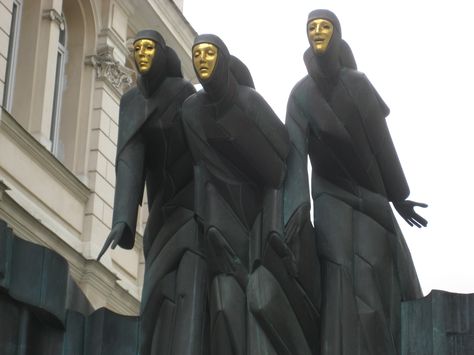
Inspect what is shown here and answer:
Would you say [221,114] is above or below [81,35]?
below

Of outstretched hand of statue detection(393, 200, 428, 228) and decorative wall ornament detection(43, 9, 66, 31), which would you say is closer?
outstretched hand of statue detection(393, 200, 428, 228)

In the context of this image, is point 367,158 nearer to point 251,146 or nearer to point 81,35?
point 251,146

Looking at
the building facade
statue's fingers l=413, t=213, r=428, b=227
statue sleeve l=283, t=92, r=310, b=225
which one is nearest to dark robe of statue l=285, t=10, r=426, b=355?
statue sleeve l=283, t=92, r=310, b=225

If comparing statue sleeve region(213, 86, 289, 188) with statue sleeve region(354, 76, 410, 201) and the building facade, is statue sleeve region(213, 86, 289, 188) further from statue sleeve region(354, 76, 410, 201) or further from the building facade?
the building facade

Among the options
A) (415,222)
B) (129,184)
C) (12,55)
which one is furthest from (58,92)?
(415,222)

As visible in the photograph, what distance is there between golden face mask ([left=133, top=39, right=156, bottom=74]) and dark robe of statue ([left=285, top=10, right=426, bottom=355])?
2.89ft

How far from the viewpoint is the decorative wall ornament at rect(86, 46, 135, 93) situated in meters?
20.5

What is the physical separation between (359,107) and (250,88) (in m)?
0.65

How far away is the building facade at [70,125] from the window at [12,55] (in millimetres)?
14

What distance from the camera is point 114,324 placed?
807cm

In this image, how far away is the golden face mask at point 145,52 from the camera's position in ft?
26.4

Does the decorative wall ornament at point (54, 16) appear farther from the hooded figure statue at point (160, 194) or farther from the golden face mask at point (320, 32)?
the golden face mask at point (320, 32)

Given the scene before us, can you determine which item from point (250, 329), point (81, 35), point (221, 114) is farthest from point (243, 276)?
point (81, 35)

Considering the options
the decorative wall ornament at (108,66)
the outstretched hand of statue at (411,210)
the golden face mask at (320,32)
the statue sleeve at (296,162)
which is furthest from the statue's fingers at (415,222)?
the decorative wall ornament at (108,66)
